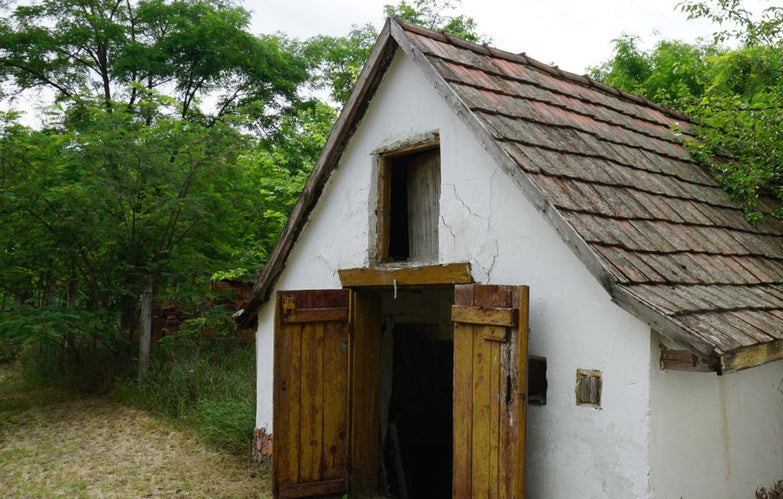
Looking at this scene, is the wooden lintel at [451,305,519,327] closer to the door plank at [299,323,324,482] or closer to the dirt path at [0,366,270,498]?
the door plank at [299,323,324,482]

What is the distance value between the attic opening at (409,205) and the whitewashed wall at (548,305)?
5.4 inches

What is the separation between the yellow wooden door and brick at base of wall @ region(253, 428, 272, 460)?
1.38 metres

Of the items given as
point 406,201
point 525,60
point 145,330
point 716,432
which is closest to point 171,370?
point 145,330

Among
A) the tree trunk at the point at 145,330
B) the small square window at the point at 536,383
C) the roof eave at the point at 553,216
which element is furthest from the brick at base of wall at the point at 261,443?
the roof eave at the point at 553,216

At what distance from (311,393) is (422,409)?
2.07 metres

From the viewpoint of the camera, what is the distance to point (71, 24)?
15.3 m

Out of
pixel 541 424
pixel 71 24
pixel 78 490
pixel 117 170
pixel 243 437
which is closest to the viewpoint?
pixel 541 424

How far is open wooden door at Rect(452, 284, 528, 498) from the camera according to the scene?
3.86 m

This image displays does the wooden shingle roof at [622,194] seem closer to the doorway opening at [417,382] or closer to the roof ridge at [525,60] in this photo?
the roof ridge at [525,60]

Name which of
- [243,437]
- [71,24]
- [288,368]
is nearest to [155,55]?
[71,24]

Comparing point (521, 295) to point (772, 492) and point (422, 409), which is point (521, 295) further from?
point (422, 409)

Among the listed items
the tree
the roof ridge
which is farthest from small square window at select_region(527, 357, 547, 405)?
the tree

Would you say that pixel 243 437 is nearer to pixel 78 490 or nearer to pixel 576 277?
pixel 78 490

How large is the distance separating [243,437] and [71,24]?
12753 mm
